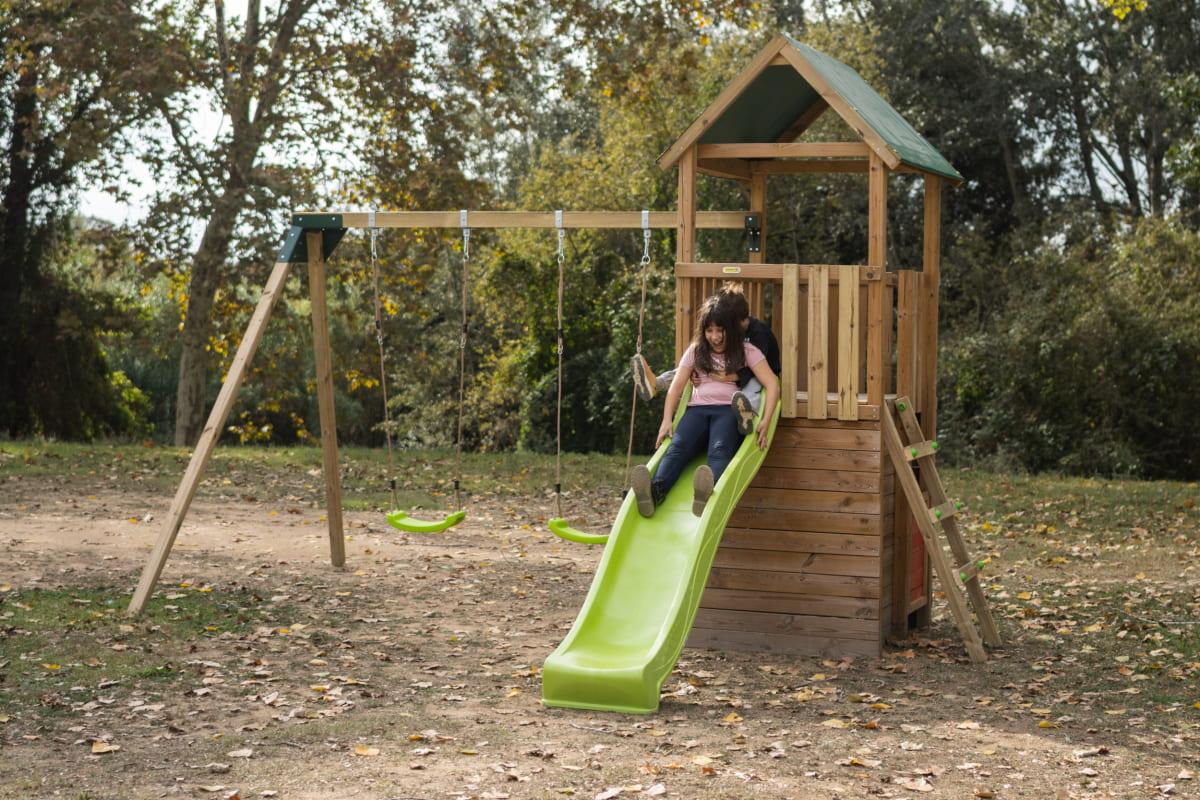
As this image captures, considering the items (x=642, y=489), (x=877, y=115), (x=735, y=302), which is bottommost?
(x=642, y=489)

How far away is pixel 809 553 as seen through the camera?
26.8 feet

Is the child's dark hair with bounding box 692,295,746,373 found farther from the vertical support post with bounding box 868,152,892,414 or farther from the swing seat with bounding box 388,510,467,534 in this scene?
the swing seat with bounding box 388,510,467,534

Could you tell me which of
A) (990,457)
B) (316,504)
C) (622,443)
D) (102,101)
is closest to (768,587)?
(316,504)

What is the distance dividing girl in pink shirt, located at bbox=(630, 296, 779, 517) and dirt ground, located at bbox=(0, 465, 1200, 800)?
112 centimetres

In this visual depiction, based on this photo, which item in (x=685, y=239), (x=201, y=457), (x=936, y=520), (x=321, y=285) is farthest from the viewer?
(x=321, y=285)

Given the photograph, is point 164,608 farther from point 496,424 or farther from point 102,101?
point 496,424

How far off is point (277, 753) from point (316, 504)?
8.97m

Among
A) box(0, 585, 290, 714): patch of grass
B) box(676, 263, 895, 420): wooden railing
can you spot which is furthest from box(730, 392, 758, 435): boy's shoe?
box(0, 585, 290, 714): patch of grass

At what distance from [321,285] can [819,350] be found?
3.98m

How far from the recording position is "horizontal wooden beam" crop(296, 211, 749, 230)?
9.20m

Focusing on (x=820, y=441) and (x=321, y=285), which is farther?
(x=321, y=285)

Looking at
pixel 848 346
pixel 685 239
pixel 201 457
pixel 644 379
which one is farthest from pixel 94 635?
pixel 848 346

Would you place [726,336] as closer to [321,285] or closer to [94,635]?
[321,285]

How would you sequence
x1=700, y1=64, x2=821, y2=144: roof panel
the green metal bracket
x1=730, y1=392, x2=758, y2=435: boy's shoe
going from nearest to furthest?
x1=730, y1=392, x2=758, y2=435: boy's shoe → x1=700, y1=64, x2=821, y2=144: roof panel → the green metal bracket
